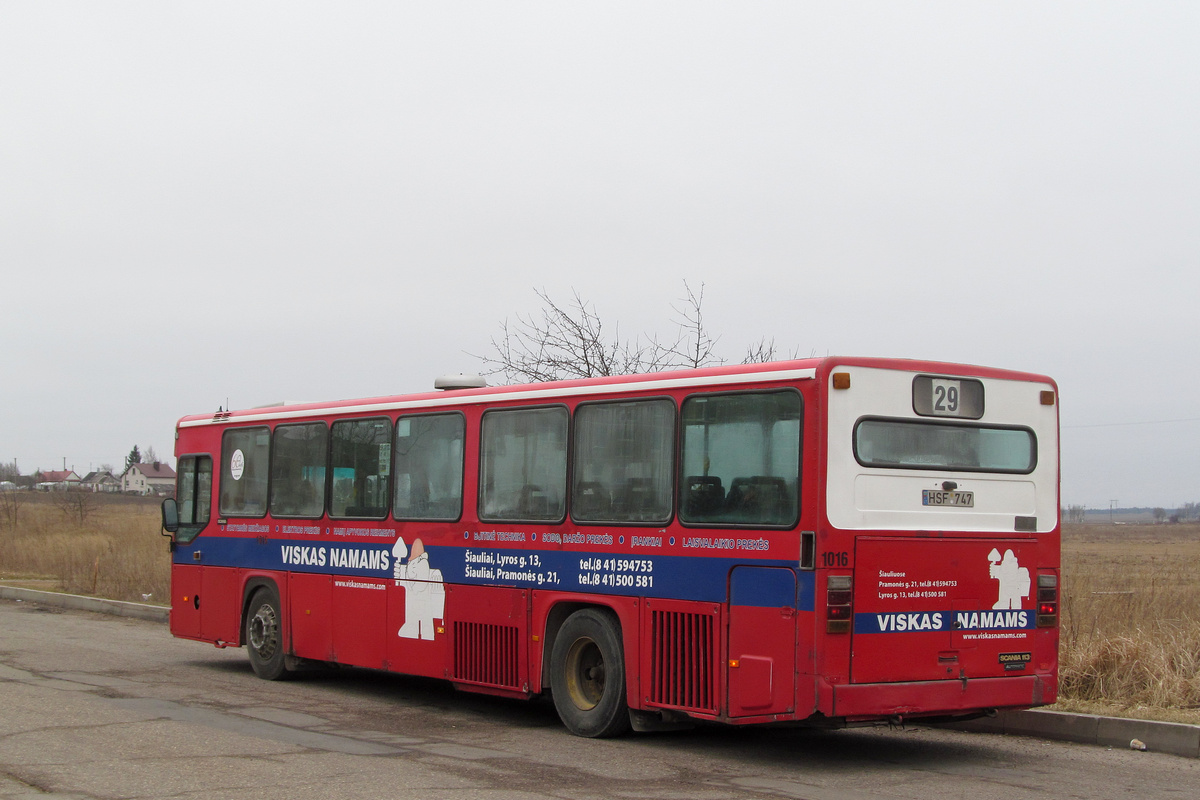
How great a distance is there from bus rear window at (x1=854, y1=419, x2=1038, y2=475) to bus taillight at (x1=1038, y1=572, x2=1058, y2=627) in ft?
2.58

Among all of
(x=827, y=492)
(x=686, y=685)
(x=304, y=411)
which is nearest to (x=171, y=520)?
(x=304, y=411)

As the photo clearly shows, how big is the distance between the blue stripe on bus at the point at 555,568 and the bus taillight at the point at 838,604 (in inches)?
4.9

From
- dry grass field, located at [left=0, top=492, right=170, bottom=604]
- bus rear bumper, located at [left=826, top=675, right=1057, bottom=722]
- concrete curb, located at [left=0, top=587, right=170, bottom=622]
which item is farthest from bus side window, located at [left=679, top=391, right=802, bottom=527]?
dry grass field, located at [left=0, top=492, right=170, bottom=604]

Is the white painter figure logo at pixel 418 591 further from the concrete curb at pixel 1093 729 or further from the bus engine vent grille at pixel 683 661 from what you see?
the concrete curb at pixel 1093 729

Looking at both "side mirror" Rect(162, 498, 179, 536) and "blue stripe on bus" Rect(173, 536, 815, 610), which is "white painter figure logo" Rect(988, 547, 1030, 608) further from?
"side mirror" Rect(162, 498, 179, 536)

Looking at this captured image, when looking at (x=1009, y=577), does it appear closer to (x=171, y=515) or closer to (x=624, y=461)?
(x=624, y=461)

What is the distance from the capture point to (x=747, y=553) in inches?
334

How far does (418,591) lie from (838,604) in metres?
4.73

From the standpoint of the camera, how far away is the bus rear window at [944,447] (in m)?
8.39

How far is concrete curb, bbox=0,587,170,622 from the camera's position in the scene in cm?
2038

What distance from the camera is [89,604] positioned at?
21.8 m

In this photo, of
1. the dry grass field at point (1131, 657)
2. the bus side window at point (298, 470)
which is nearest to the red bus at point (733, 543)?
the bus side window at point (298, 470)

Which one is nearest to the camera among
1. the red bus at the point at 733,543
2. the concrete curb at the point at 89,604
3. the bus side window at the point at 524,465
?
the red bus at the point at 733,543

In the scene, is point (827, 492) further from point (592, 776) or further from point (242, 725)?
point (242, 725)
